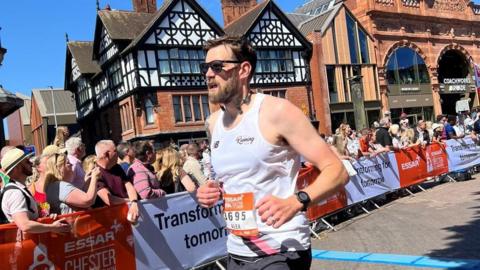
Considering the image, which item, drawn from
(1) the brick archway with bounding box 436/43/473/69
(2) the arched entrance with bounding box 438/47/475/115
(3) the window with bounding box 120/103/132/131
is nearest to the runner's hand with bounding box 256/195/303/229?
(3) the window with bounding box 120/103/132/131

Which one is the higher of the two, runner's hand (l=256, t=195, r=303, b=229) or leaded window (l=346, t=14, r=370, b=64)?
leaded window (l=346, t=14, r=370, b=64)

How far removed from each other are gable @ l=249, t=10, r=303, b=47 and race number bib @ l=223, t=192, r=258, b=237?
28777mm

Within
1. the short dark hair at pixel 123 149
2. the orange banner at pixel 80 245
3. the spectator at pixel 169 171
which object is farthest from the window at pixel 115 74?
the orange banner at pixel 80 245

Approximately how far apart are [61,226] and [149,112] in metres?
23.6

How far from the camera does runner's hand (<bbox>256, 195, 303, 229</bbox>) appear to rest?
6.88ft

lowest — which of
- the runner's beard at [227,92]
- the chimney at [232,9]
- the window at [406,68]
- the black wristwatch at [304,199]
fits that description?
the black wristwatch at [304,199]

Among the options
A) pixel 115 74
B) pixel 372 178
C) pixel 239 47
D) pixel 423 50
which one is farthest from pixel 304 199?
pixel 423 50

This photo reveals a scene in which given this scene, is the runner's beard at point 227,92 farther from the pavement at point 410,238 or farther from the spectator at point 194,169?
the spectator at point 194,169

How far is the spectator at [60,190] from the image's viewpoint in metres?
→ 5.08

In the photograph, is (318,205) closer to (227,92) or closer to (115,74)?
(227,92)

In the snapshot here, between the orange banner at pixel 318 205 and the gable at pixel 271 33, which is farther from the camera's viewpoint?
the gable at pixel 271 33

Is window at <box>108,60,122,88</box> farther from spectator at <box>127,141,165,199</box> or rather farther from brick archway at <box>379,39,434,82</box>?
spectator at <box>127,141,165,199</box>

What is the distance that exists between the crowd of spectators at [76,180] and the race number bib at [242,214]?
2.71 m

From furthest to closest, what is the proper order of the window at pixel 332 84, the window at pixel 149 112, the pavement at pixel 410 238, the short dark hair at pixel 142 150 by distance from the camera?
the window at pixel 332 84 → the window at pixel 149 112 → the short dark hair at pixel 142 150 → the pavement at pixel 410 238
